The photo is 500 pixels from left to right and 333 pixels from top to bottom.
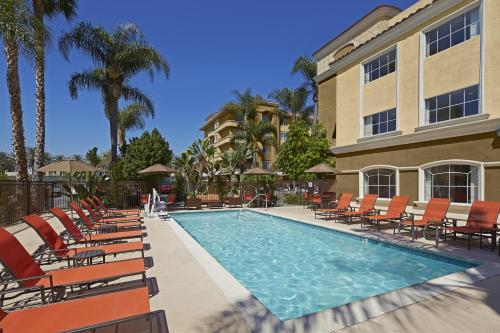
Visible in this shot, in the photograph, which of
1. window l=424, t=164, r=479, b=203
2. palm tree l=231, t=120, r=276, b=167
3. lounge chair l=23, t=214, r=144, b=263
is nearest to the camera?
lounge chair l=23, t=214, r=144, b=263

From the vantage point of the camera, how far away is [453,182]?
573 inches

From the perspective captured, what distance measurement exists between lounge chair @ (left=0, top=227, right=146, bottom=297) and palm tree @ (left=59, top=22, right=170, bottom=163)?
62.7 feet

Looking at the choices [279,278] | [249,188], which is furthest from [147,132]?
[279,278]

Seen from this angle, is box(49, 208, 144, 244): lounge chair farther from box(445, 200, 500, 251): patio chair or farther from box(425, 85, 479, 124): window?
box(425, 85, 479, 124): window

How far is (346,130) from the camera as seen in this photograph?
858 inches

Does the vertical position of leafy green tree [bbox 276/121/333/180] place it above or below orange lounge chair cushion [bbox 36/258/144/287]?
above

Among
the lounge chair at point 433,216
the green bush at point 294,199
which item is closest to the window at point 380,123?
the green bush at point 294,199

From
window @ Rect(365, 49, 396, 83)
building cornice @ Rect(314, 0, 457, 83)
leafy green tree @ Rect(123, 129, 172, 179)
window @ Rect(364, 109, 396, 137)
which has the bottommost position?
leafy green tree @ Rect(123, 129, 172, 179)

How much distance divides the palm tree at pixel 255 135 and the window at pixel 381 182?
2169cm

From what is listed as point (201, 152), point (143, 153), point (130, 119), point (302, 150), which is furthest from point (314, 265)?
point (130, 119)

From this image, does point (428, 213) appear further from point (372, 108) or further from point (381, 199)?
point (372, 108)

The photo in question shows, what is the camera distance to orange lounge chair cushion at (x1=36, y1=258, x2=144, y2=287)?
4.13m

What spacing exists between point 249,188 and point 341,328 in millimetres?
18516

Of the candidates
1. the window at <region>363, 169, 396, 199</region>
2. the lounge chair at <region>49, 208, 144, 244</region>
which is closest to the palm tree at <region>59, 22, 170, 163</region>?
the lounge chair at <region>49, 208, 144, 244</region>
